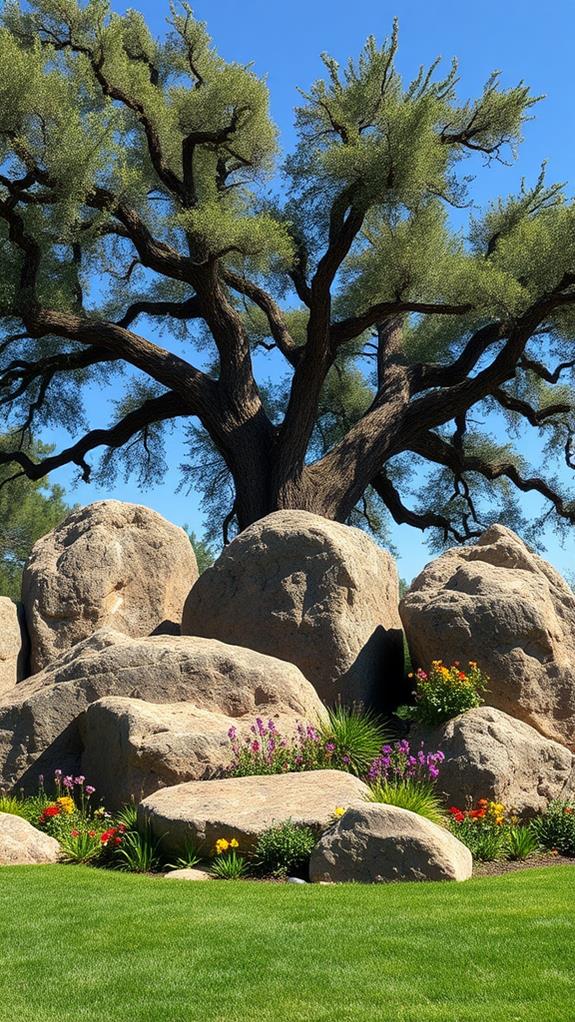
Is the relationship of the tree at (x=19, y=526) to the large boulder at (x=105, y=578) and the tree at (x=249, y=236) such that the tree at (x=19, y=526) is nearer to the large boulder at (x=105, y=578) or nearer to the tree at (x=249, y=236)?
the tree at (x=249, y=236)

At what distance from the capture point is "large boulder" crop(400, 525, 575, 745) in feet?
38.6

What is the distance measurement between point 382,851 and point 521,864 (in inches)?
85.2

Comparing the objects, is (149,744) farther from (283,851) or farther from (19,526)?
(19,526)

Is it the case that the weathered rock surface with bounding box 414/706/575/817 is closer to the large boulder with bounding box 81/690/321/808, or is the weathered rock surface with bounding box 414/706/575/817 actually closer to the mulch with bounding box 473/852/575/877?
the mulch with bounding box 473/852/575/877

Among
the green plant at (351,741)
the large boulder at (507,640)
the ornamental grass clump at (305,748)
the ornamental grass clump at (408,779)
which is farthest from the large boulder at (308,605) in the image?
the ornamental grass clump at (408,779)

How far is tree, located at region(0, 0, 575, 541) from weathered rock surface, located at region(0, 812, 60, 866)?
10.7 meters

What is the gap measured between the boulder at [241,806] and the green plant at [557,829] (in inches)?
88.9

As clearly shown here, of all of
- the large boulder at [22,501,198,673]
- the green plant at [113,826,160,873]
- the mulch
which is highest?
the large boulder at [22,501,198,673]

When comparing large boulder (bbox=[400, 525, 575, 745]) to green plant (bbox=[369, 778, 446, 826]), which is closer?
green plant (bbox=[369, 778, 446, 826])

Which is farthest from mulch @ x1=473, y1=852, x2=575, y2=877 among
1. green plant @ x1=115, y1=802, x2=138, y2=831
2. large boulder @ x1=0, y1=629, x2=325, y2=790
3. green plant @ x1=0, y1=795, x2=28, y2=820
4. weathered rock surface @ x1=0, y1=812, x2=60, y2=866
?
green plant @ x1=0, y1=795, x2=28, y2=820

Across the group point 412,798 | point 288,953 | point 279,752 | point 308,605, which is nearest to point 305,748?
point 279,752

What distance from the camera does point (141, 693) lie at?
10695mm

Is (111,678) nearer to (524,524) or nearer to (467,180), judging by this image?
(467,180)

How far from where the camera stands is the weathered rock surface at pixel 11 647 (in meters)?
13.6
